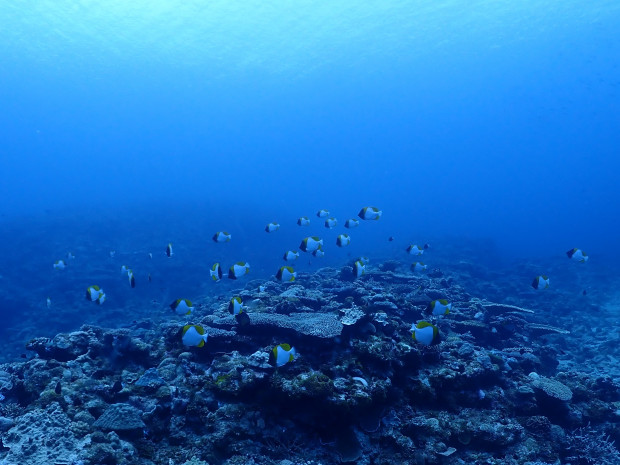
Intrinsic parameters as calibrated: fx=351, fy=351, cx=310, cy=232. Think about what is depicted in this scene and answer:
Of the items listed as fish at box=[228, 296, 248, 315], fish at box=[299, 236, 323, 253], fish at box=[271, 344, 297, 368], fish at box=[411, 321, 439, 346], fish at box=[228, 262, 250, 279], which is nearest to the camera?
fish at box=[271, 344, 297, 368]

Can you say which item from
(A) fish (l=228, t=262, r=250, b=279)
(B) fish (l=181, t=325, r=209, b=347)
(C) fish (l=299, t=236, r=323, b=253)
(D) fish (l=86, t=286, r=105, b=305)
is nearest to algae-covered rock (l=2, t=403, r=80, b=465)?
(B) fish (l=181, t=325, r=209, b=347)

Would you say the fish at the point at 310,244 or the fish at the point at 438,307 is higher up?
the fish at the point at 310,244

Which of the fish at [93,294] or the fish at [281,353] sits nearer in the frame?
the fish at [281,353]

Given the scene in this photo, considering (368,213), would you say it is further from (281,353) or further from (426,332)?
(281,353)

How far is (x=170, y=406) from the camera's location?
5.70m

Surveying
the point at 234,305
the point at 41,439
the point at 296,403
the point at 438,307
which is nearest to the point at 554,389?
the point at 438,307

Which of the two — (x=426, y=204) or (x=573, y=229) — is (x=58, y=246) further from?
(x=426, y=204)

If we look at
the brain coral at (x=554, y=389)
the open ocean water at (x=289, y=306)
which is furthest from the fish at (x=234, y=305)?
the brain coral at (x=554, y=389)

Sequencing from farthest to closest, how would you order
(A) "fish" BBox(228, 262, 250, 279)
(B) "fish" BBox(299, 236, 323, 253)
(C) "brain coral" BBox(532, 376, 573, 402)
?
(B) "fish" BBox(299, 236, 323, 253) → (A) "fish" BBox(228, 262, 250, 279) → (C) "brain coral" BBox(532, 376, 573, 402)

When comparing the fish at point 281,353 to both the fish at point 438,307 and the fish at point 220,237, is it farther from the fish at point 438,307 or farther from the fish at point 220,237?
the fish at point 220,237

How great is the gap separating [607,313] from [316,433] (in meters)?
21.9

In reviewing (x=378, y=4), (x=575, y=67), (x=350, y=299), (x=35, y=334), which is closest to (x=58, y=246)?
(x=35, y=334)

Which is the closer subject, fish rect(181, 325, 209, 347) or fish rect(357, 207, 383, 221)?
fish rect(181, 325, 209, 347)

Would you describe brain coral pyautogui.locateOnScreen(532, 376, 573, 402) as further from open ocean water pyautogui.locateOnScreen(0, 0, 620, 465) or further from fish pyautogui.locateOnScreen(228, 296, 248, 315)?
fish pyautogui.locateOnScreen(228, 296, 248, 315)
